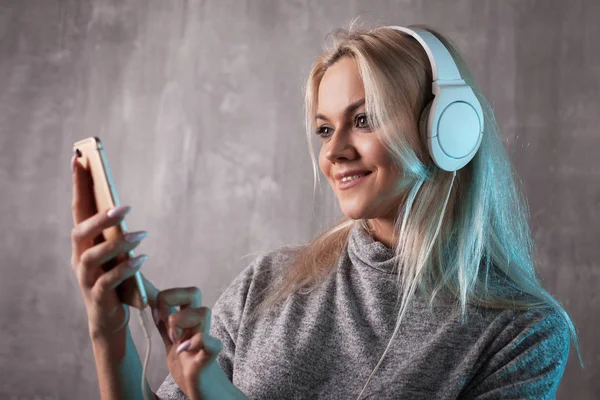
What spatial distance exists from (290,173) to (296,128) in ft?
0.41

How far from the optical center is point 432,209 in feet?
4.17

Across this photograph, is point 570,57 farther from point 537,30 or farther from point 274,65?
point 274,65

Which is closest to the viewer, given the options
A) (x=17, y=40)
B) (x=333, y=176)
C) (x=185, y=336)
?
(x=185, y=336)

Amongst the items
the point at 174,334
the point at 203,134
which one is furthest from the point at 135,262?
the point at 203,134

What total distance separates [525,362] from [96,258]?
72cm

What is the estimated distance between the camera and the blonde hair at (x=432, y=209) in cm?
120

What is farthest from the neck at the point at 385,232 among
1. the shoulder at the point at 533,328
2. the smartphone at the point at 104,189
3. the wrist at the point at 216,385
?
the smartphone at the point at 104,189

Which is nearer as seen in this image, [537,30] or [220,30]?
[537,30]

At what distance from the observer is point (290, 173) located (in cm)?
189

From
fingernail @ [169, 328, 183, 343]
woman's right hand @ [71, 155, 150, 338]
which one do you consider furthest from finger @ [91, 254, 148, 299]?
fingernail @ [169, 328, 183, 343]

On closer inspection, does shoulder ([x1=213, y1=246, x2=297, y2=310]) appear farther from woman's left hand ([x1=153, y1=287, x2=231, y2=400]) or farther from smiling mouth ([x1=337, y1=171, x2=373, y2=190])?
woman's left hand ([x1=153, y1=287, x2=231, y2=400])

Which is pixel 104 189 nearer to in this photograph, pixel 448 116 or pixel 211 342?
pixel 211 342

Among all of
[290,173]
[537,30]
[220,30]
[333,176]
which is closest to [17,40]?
[220,30]

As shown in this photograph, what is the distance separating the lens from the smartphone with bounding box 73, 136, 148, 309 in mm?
837
